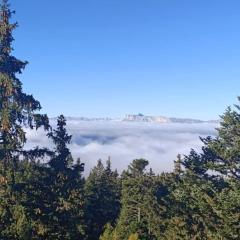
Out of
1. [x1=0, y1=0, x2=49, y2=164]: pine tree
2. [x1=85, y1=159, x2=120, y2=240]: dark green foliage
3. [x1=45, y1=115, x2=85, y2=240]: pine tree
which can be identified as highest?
[x1=0, y1=0, x2=49, y2=164]: pine tree

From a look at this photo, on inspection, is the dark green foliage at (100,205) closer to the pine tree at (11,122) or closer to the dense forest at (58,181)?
the dense forest at (58,181)

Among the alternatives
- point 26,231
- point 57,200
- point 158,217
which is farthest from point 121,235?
point 26,231

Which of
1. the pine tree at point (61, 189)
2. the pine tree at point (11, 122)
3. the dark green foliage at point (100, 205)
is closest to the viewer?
the pine tree at point (11, 122)

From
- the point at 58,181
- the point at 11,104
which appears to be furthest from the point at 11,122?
the point at 58,181

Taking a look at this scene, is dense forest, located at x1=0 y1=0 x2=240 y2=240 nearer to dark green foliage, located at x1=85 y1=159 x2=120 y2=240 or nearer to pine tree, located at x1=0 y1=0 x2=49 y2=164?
pine tree, located at x1=0 y1=0 x2=49 y2=164

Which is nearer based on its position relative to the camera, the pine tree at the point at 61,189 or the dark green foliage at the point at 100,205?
the pine tree at the point at 61,189

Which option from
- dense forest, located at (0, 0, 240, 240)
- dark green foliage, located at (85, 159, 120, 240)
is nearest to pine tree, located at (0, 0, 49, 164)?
dense forest, located at (0, 0, 240, 240)

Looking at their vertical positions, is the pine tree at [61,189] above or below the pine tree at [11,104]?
below

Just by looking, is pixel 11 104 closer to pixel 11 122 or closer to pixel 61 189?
pixel 11 122

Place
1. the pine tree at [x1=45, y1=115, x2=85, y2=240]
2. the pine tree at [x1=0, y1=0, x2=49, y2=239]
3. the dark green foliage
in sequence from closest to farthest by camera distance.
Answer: the pine tree at [x1=0, y1=0, x2=49, y2=239] < the pine tree at [x1=45, y1=115, x2=85, y2=240] < the dark green foliage

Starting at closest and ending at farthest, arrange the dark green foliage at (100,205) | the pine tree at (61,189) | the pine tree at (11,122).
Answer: the pine tree at (11,122) < the pine tree at (61,189) < the dark green foliage at (100,205)

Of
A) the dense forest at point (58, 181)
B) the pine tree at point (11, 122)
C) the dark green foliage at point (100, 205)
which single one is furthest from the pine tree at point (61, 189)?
the dark green foliage at point (100, 205)

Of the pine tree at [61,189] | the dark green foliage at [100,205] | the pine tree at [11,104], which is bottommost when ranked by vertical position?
the dark green foliage at [100,205]

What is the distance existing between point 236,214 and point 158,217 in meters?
16.8
